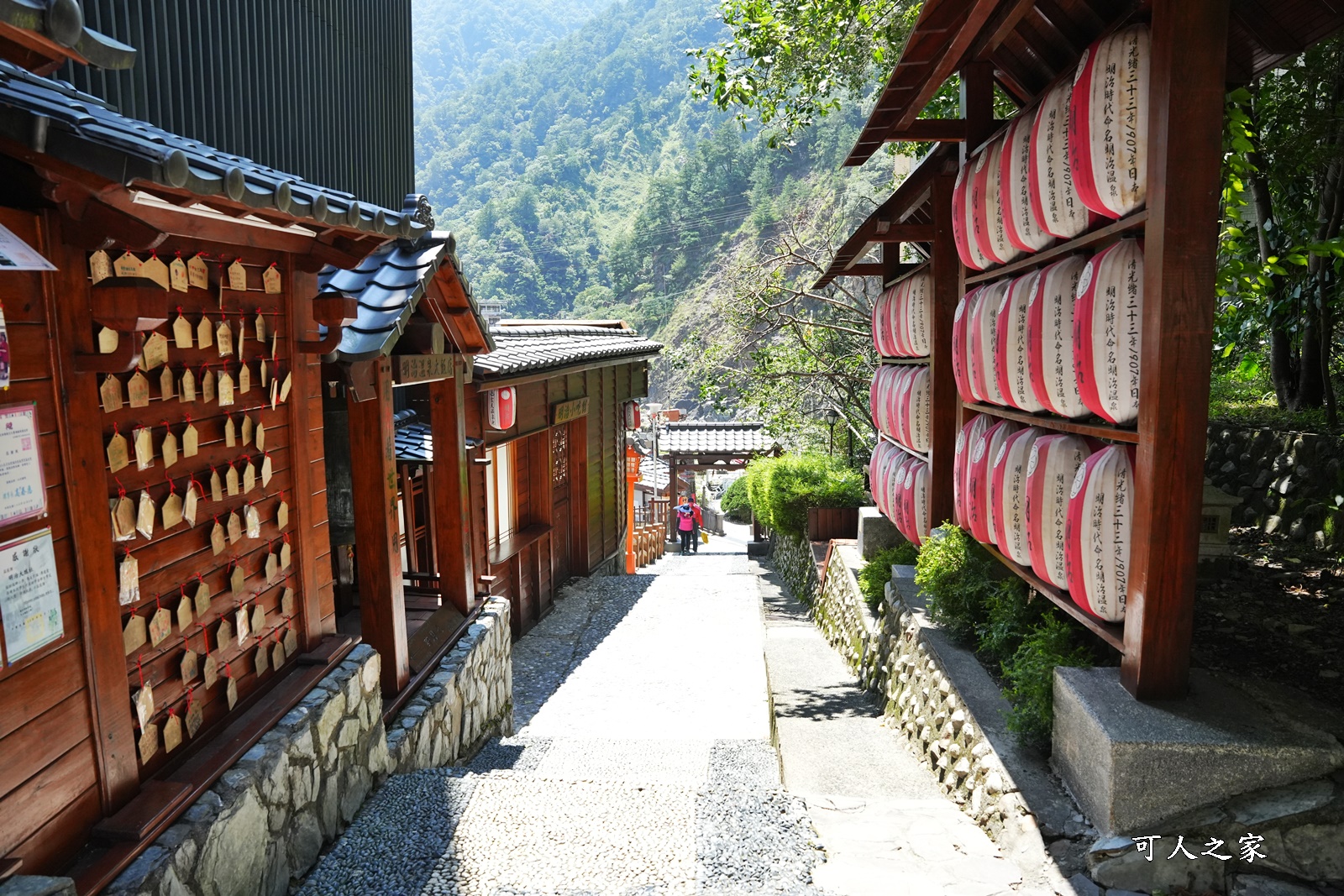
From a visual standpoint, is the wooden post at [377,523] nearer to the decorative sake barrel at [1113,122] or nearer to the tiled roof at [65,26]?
the tiled roof at [65,26]

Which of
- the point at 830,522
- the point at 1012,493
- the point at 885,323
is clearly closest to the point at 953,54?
the point at 1012,493

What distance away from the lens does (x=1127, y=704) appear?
4441 millimetres

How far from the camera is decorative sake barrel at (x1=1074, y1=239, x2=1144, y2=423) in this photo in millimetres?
4371

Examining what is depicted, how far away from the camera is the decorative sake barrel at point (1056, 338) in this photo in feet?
16.1

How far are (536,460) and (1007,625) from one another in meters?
8.93

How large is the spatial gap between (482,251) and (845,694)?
87126mm

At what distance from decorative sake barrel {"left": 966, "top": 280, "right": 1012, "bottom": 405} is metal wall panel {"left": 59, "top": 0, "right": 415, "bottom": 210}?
6.35m

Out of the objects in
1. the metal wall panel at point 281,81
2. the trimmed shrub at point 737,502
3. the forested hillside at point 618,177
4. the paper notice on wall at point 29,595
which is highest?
the forested hillside at point 618,177

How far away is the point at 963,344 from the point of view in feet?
22.3

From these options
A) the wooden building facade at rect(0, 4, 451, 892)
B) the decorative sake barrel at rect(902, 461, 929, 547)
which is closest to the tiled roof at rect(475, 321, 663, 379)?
the decorative sake barrel at rect(902, 461, 929, 547)

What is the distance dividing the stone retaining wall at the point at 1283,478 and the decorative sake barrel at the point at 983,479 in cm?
355

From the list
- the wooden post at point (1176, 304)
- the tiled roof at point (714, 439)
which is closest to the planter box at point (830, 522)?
the tiled roof at point (714, 439)

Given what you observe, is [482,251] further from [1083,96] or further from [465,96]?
[1083,96]

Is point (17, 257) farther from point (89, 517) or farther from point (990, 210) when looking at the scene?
point (990, 210)
